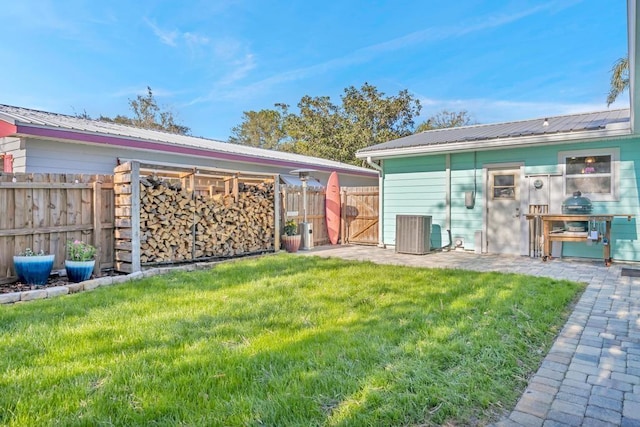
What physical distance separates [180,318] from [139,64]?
55.4 ft

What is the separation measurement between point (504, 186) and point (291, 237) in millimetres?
4754

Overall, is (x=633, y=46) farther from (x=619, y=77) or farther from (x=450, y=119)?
(x=450, y=119)

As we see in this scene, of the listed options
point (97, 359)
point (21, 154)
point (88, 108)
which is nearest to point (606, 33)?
point (97, 359)

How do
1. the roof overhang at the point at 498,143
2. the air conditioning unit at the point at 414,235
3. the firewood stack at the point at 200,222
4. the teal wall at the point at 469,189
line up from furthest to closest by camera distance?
the air conditioning unit at the point at 414,235, the teal wall at the point at 469,189, the roof overhang at the point at 498,143, the firewood stack at the point at 200,222

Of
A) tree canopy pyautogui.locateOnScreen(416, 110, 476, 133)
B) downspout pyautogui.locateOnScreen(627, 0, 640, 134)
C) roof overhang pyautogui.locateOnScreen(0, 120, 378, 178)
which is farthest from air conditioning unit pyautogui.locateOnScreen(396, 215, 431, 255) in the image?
tree canopy pyautogui.locateOnScreen(416, 110, 476, 133)

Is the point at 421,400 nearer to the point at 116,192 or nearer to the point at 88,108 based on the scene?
the point at 116,192

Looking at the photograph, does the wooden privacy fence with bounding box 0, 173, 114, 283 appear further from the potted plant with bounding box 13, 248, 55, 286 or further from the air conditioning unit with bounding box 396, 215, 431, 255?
the air conditioning unit with bounding box 396, 215, 431, 255

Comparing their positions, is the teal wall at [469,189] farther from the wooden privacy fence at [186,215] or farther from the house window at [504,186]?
the wooden privacy fence at [186,215]

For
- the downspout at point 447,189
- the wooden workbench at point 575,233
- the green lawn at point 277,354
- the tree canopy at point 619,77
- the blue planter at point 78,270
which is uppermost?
the tree canopy at point 619,77

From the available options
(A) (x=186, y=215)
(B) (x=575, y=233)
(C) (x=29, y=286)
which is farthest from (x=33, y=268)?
(B) (x=575, y=233)

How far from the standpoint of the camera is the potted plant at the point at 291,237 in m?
8.41

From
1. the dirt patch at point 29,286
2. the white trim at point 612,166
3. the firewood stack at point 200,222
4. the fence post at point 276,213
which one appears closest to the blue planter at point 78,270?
the dirt patch at point 29,286

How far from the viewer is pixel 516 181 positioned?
7746 millimetres

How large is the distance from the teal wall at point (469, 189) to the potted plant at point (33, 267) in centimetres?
709
